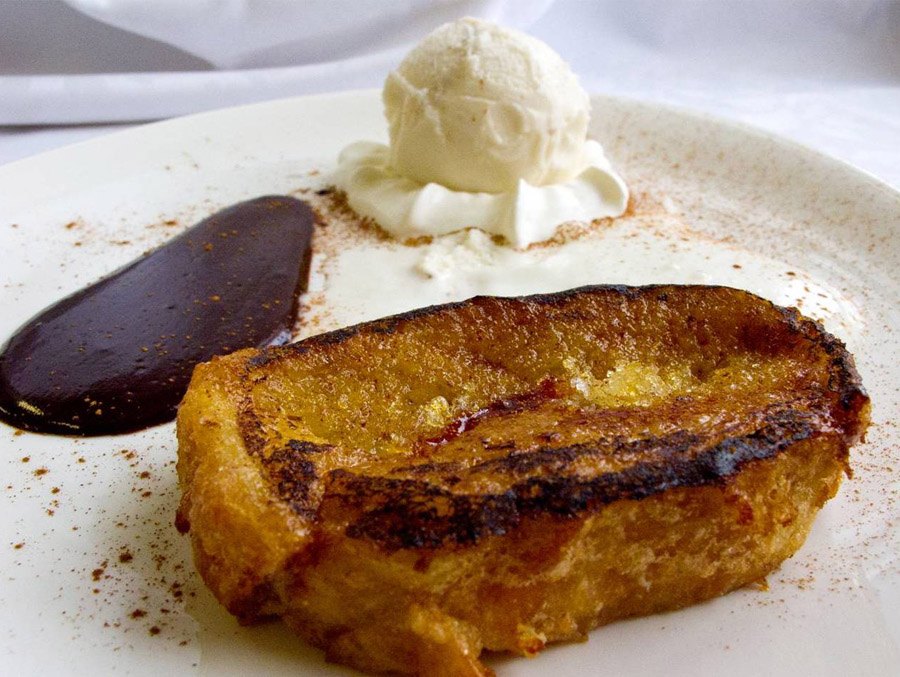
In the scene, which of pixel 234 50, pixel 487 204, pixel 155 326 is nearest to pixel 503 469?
pixel 155 326

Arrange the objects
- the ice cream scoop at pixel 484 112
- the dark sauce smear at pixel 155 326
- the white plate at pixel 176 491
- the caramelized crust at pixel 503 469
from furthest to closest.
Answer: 1. the ice cream scoop at pixel 484 112
2. the dark sauce smear at pixel 155 326
3. the white plate at pixel 176 491
4. the caramelized crust at pixel 503 469

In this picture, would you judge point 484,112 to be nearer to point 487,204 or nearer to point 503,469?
point 487,204

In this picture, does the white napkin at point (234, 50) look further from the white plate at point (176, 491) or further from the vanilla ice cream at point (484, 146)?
the vanilla ice cream at point (484, 146)

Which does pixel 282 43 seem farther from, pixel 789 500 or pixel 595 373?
pixel 789 500

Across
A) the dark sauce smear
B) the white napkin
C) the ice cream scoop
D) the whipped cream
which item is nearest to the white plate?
the dark sauce smear

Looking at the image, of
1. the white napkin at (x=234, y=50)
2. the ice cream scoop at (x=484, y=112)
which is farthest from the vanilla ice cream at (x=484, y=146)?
the white napkin at (x=234, y=50)

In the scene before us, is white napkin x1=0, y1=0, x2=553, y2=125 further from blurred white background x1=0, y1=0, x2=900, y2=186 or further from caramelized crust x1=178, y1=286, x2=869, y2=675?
caramelized crust x1=178, y1=286, x2=869, y2=675
